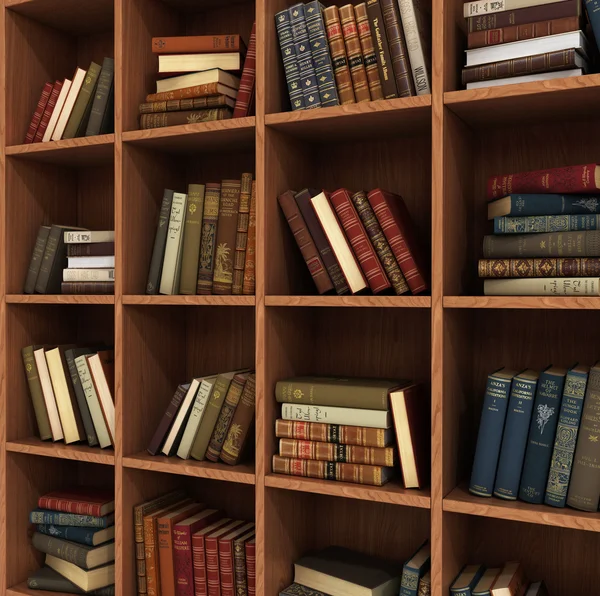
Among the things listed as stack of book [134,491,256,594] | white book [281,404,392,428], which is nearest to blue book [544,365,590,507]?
white book [281,404,392,428]

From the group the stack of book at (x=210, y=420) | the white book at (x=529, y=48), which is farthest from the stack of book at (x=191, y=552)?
the white book at (x=529, y=48)

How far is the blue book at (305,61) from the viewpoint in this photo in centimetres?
159

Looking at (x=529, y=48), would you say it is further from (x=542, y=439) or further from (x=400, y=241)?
(x=542, y=439)

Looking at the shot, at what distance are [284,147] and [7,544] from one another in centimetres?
131

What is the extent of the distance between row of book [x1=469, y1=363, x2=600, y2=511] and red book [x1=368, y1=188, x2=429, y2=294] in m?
0.26

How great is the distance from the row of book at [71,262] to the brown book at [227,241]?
318mm

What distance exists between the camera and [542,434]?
1389 millimetres

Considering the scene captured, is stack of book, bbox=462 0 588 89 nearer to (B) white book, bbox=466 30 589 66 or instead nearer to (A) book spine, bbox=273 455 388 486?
(B) white book, bbox=466 30 589 66

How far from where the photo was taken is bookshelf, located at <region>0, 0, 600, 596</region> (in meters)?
1.46

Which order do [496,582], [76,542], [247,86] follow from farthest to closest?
[76,542] < [247,86] < [496,582]

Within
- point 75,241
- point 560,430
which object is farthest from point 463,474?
point 75,241

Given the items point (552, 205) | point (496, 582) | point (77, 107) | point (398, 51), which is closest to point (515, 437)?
point (496, 582)

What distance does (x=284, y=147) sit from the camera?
1693mm

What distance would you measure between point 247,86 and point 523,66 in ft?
2.15
